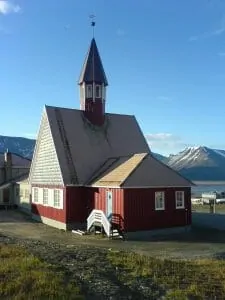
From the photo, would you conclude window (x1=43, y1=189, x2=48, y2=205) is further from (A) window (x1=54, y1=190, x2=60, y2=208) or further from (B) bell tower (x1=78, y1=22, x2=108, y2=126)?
(B) bell tower (x1=78, y1=22, x2=108, y2=126)

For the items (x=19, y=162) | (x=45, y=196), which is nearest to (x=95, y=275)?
(x=45, y=196)

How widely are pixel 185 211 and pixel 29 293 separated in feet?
63.1

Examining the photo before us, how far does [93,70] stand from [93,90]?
5.73ft

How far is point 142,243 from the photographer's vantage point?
85.3ft

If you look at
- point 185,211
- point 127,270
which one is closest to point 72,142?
A: point 185,211

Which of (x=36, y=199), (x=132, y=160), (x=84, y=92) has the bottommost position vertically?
(x=36, y=199)

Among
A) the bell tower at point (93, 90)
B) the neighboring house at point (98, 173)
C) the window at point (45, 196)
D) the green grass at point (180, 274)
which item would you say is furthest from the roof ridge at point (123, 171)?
the green grass at point (180, 274)

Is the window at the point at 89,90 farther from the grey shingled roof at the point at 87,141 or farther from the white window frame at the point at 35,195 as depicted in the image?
the white window frame at the point at 35,195

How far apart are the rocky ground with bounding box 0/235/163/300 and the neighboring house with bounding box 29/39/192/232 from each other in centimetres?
818

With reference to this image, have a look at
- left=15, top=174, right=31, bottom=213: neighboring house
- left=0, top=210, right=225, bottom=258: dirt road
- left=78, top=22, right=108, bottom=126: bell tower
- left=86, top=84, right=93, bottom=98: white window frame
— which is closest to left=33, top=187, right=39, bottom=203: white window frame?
left=15, top=174, right=31, bottom=213: neighboring house

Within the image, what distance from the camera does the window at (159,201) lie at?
96.9ft

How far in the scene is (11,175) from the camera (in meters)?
53.4

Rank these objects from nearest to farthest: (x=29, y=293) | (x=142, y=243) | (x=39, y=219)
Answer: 1. (x=29, y=293)
2. (x=142, y=243)
3. (x=39, y=219)

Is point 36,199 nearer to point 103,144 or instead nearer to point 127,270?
point 103,144
